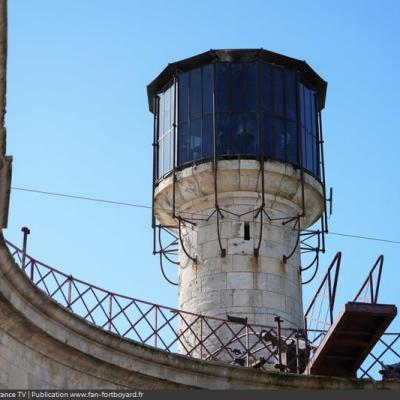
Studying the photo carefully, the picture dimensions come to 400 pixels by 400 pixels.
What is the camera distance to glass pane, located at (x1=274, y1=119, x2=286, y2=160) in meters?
34.7

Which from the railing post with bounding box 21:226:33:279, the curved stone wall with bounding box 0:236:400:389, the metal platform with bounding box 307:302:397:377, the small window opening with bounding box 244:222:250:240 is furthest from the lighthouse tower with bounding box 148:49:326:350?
the railing post with bounding box 21:226:33:279

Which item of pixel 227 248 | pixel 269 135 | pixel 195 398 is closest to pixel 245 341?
pixel 227 248

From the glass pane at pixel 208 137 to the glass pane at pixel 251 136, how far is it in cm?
78

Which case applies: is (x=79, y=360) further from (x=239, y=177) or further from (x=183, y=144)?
(x=183, y=144)

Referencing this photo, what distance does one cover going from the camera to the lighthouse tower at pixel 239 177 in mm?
33281

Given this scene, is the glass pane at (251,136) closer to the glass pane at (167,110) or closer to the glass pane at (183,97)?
the glass pane at (183,97)

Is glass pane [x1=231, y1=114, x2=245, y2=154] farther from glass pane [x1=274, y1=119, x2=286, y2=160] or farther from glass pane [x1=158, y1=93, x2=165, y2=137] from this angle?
glass pane [x1=158, y1=93, x2=165, y2=137]

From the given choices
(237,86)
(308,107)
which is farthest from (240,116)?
(308,107)

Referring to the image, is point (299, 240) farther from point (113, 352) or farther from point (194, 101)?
point (113, 352)

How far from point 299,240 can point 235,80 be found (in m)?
4.18

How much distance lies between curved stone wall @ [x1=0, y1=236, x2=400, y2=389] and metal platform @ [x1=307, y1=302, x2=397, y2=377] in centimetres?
41

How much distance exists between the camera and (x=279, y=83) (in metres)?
35.8

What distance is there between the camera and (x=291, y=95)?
3584 cm

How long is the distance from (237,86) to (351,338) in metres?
8.92
